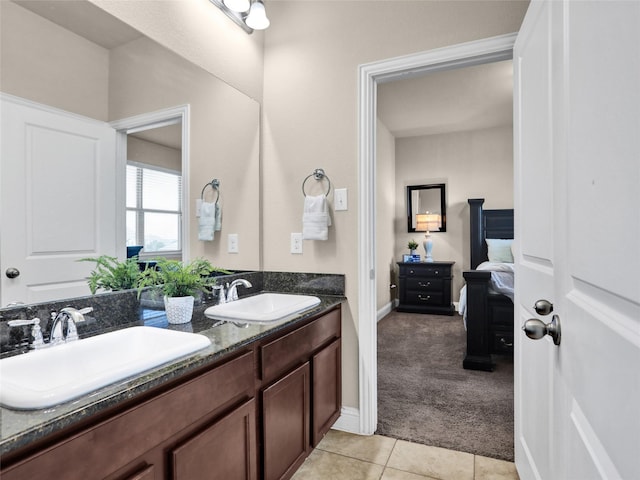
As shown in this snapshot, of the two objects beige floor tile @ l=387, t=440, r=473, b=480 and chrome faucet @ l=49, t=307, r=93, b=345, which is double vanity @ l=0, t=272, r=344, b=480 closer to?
chrome faucet @ l=49, t=307, r=93, b=345

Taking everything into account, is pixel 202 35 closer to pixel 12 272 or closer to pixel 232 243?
pixel 232 243

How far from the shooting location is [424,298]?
5516 millimetres

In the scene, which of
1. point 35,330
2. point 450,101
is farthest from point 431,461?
point 450,101

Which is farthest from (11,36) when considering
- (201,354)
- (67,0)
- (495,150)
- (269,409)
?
(495,150)

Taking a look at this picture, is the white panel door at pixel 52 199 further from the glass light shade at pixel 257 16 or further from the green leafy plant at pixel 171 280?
the glass light shade at pixel 257 16

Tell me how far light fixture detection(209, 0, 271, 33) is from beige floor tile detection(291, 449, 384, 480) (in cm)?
243

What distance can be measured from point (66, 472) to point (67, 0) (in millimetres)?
1513

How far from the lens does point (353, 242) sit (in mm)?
2238

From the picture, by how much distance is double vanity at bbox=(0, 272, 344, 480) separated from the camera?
2.45 ft

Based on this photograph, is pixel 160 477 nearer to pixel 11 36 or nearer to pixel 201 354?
pixel 201 354

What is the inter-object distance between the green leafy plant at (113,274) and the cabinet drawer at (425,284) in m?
4.54

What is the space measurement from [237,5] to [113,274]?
5.33 ft

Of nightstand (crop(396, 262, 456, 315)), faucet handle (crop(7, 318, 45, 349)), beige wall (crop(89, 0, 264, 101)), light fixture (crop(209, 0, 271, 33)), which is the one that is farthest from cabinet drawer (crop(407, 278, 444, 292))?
faucet handle (crop(7, 318, 45, 349))

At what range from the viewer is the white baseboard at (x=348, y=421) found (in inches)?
87.4
